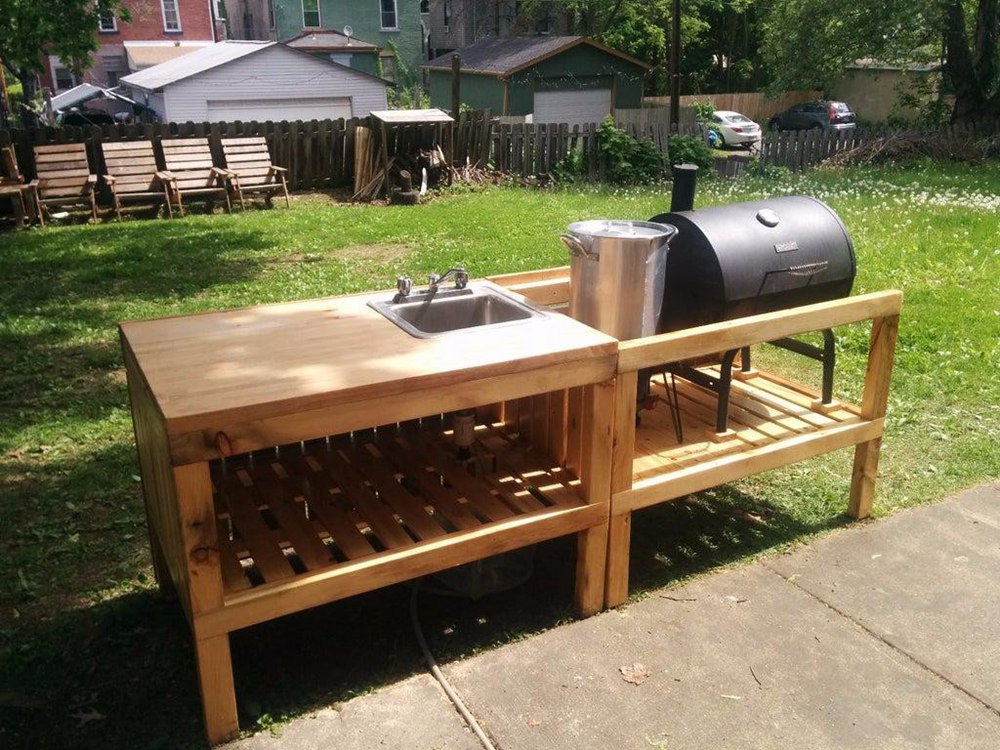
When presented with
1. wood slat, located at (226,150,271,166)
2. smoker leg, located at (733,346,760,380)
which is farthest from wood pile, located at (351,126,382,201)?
smoker leg, located at (733,346,760,380)

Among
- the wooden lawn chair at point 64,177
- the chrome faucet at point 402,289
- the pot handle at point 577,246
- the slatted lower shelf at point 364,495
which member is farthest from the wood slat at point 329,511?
the wooden lawn chair at point 64,177

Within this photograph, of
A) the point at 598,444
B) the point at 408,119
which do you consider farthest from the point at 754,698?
the point at 408,119

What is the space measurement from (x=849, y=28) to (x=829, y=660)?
23.7 m

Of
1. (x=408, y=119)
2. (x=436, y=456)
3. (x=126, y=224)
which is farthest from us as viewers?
(x=408, y=119)

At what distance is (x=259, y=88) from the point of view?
88.7ft

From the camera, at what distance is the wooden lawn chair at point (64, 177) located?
40.2ft

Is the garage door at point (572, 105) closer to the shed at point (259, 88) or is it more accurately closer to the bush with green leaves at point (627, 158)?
the shed at point (259, 88)

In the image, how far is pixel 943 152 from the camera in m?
18.3

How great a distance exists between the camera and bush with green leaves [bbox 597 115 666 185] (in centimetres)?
1569

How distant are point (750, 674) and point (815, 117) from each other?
32903 millimetres

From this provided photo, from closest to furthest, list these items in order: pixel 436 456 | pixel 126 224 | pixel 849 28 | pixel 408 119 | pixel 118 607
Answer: pixel 118 607, pixel 436 456, pixel 126 224, pixel 408 119, pixel 849 28

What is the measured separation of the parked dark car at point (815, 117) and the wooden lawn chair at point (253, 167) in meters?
22.7

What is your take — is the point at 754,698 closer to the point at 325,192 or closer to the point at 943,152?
the point at 325,192

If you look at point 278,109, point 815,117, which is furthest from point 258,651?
point 815,117
